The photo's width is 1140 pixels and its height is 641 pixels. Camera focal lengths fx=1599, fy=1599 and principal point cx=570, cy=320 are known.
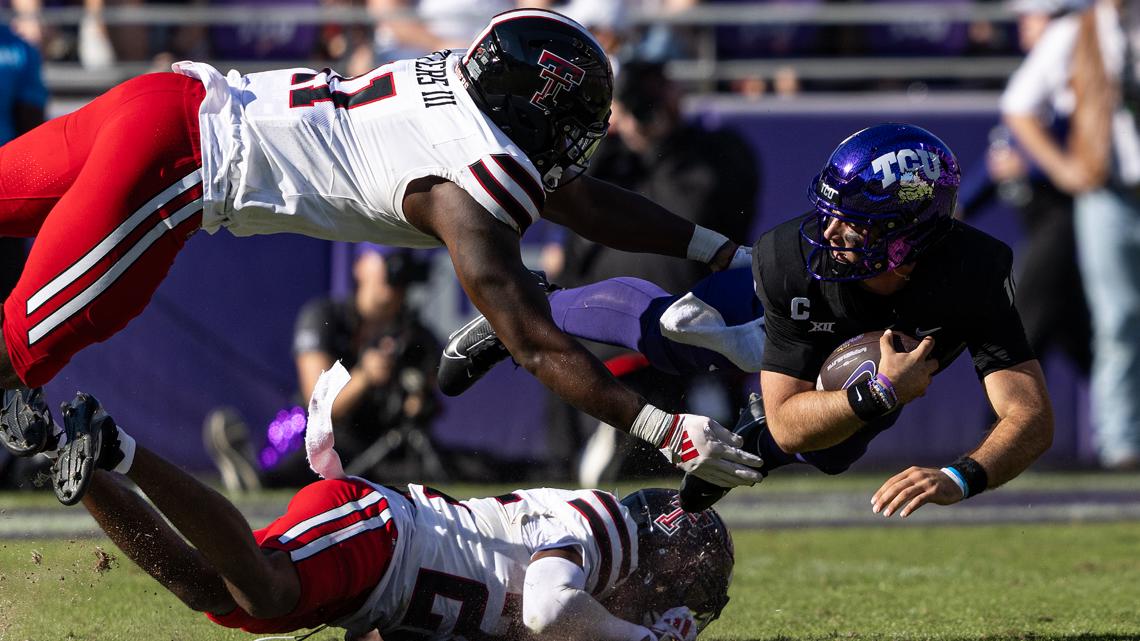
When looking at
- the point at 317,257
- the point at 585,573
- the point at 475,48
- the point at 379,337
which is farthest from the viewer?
the point at 317,257

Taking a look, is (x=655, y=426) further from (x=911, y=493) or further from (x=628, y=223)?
(x=628, y=223)

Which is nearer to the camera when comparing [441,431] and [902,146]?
[902,146]

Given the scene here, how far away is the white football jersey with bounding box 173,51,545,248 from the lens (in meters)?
4.42

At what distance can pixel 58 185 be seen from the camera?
14.9 ft

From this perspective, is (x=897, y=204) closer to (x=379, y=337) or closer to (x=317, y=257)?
(x=379, y=337)

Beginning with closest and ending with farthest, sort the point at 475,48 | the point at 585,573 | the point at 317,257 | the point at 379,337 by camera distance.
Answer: the point at 585,573 → the point at 475,48 → the point at 379,337 → the point at 317,257

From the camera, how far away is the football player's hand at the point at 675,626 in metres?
4.41

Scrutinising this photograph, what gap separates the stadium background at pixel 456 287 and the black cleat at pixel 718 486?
369 cm

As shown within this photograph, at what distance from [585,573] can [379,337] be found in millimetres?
4046

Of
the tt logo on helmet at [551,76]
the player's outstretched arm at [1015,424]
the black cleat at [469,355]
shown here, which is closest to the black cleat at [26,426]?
the black cleat at [469,355]

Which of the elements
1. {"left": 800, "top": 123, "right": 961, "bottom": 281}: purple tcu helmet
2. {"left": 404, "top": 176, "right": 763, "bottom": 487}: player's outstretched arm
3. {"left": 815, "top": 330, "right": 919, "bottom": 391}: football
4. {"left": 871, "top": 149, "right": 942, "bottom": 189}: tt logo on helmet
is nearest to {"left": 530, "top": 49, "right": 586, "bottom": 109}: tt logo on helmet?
{"left": 404, "top": 176, "right": 763, "bottom": 487}: player's outstretched arm

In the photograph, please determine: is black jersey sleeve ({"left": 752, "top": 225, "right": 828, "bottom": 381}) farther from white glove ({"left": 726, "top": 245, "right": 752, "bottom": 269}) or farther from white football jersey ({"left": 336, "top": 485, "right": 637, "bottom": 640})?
white football jersey ({"left": 336, "top": 485, "right": 637, "bottom": 640})

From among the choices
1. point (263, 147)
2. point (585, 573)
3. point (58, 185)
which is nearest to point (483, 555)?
point (585, 573)

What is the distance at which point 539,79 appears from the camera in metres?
4.50
